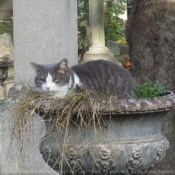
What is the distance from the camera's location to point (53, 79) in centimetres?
365

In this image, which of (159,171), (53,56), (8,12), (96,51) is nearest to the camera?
(53,56)

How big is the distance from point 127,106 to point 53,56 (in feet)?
4.87

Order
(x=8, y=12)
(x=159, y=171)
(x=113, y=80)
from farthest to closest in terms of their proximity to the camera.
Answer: (x=8, y=12)
(x=159, y=171)
(x=113, y=80)

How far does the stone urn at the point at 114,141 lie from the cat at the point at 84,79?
0.38m

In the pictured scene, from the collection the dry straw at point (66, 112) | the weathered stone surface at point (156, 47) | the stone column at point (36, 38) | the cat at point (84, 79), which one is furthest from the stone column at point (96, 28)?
the dry straw at point (66, 112)

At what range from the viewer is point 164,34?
4.56m

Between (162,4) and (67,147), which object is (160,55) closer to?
(162,4)

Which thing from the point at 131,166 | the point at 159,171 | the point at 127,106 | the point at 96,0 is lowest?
the point at 159,171

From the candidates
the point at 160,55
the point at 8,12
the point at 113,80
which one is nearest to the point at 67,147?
the point at 113,80

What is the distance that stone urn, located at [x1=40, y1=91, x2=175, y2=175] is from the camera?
3080 millimetres

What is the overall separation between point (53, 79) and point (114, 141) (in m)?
0.76

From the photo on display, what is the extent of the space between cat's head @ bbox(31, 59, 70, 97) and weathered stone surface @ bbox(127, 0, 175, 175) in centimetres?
119

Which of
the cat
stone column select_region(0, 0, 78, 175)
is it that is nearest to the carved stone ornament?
the cat

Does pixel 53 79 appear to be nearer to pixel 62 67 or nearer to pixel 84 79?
pixel 62 67
